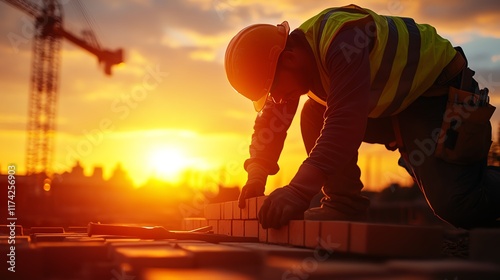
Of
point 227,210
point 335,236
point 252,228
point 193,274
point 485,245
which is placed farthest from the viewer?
point 227,210

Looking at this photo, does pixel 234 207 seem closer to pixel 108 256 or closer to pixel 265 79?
pixel 265 79

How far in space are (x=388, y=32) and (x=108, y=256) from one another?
6.58 ft

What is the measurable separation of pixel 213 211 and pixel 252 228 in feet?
4.22

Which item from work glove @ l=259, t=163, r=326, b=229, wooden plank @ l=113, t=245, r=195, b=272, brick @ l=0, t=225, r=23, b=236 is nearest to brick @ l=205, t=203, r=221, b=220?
brick @ l=0, t=225, r=23, b=236

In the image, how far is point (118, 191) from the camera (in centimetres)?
4166

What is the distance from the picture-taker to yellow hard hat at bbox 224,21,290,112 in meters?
3.38

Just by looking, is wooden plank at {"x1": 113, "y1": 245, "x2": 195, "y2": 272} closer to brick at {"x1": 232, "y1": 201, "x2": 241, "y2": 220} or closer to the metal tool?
the metal tool

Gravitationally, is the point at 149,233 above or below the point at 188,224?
above

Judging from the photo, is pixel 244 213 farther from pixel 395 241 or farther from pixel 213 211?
pixel 395 241

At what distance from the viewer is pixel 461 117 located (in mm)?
3520

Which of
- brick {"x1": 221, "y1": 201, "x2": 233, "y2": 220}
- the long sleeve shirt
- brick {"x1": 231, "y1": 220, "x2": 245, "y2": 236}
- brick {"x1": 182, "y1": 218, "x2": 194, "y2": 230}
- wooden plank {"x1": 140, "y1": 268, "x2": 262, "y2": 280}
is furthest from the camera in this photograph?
brick {"x1": 182, "y1": 218, "x2": 194, "y2": 230}

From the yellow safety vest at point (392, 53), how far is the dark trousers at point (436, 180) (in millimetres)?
166

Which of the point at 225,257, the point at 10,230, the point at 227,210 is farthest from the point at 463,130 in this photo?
the point at 10,230

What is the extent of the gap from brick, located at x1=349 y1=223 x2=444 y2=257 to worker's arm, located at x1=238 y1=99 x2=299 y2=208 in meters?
2.02
